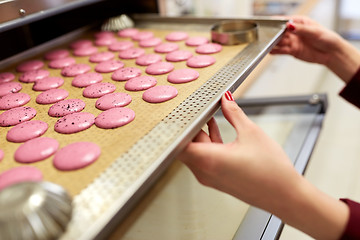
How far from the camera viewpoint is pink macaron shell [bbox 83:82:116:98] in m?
0.98

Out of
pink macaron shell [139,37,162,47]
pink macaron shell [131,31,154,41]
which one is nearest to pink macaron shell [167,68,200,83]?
pink macaron shell [139,37,162,47]

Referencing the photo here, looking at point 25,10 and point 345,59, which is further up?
point 25,10

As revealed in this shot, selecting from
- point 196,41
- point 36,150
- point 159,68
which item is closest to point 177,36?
point 196,41

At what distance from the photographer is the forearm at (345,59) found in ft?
4.27

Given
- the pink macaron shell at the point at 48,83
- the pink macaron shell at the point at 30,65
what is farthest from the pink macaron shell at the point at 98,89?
the pink macaron shell at the point at 30,65

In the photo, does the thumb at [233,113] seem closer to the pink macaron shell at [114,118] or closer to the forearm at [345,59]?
the pink macaron shell at [114,118]

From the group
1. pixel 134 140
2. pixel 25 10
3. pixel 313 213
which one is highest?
pixel 25 10

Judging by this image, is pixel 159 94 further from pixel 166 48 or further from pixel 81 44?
pixel 81 44

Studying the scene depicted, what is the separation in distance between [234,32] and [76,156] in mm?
770

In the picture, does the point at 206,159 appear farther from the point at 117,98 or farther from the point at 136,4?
the point at 136,4

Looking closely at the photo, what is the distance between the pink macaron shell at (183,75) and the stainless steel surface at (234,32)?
0.26 metres

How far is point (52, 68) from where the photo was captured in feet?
4.07

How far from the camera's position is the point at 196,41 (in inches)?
51.1

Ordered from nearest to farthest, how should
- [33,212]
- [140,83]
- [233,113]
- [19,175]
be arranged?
[33,212] < [19,175] < [233,113] < [140,83]
